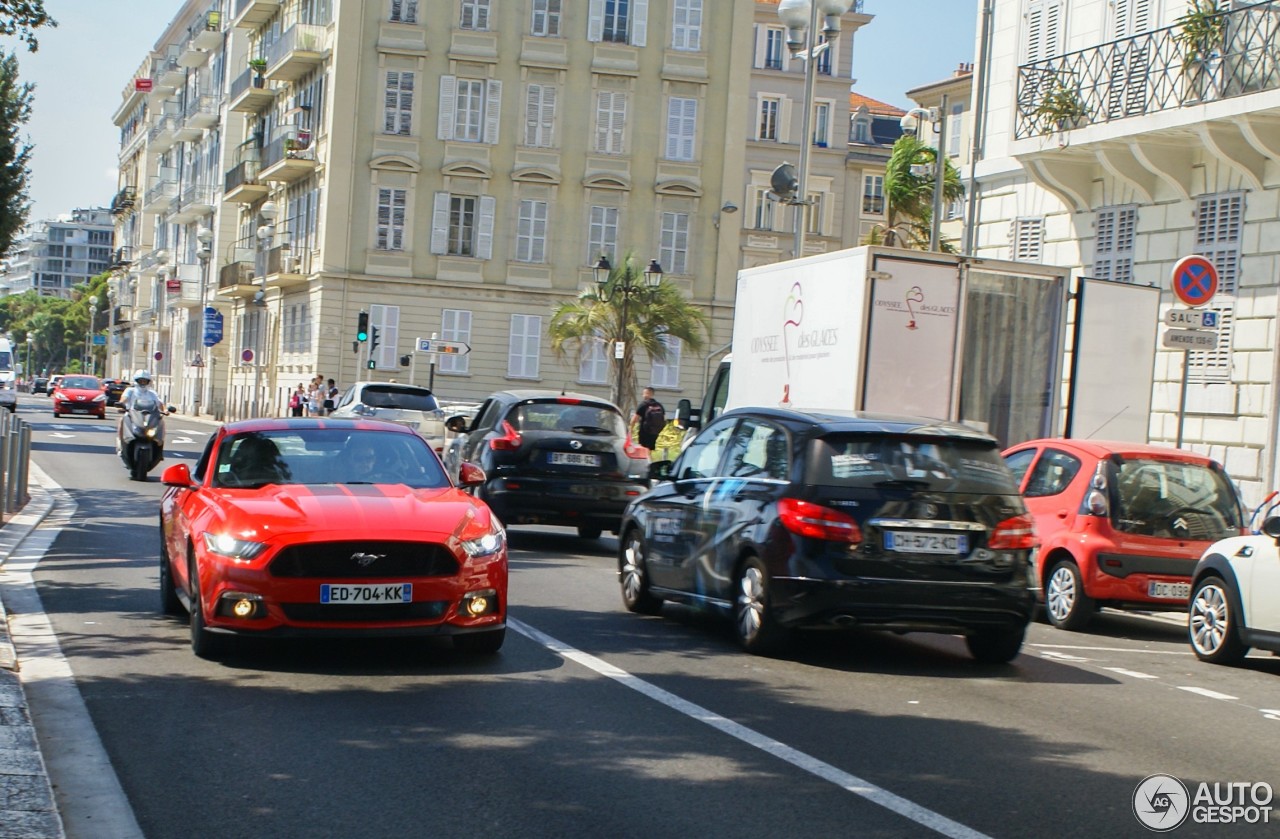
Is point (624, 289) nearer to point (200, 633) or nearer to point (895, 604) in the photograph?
point (895, 604)

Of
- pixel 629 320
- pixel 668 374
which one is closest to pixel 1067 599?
pixel 629 320

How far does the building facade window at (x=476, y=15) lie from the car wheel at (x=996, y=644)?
48.2 m

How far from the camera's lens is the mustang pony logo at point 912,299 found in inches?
658

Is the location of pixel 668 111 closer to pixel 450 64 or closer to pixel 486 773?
pixel 450 64

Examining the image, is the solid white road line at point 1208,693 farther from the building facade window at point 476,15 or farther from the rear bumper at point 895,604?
the building facade window at point 476,15

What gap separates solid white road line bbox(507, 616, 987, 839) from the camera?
20.2 feet

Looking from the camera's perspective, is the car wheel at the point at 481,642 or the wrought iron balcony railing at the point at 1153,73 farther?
the wrought iron balcony railing at the point at 1153,73

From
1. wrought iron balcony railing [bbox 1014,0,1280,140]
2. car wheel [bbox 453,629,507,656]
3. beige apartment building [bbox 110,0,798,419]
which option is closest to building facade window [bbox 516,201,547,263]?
beige apartment building [bbox 110,0,798,419]

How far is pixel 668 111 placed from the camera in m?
57.7

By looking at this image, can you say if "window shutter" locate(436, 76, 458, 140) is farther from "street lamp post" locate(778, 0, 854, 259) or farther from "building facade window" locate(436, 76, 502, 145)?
"street lamp post" locate(778, 0, 854, 259)

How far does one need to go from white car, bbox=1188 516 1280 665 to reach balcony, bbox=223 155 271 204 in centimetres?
5761

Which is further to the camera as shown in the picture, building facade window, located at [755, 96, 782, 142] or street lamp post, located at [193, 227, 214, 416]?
building facade window, located at [755, 96, 782, 142]

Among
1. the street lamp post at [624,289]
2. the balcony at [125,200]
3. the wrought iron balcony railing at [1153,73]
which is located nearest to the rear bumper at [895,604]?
the wrought iron balcony railing at [1153,73]

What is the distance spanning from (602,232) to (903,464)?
4781 cm
